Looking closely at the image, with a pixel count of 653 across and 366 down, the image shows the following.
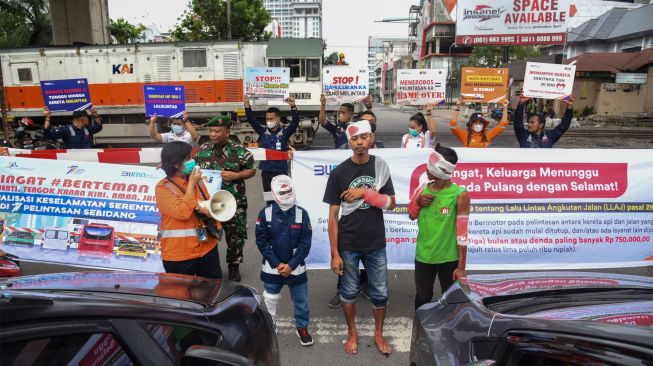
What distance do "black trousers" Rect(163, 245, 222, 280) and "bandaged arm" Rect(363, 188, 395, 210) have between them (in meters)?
1.41

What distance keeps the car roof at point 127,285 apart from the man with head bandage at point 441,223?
1.70m

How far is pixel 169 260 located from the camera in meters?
3.57

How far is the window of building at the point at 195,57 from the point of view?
59.5ft

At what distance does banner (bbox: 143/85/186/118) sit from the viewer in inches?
334

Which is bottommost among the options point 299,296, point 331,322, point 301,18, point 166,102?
point 331,322

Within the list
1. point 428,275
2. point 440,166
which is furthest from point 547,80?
point 428,275

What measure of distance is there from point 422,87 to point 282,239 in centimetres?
623

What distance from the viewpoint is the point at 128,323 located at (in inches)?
72.9

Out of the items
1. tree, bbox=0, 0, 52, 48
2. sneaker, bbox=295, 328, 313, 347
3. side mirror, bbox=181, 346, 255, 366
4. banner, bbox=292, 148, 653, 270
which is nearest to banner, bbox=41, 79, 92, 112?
banner, bbox=292, 148, 653, 270

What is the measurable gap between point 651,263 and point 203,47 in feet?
55.8

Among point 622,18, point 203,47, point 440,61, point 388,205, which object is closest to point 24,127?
point 203,47

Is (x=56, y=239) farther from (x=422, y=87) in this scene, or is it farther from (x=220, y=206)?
(x=422, y=87)

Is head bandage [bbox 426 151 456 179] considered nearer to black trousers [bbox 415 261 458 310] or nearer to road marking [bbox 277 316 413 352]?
black trousers [bbox 415 261 458 310]

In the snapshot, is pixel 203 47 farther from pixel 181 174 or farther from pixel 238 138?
pixel 181 174
